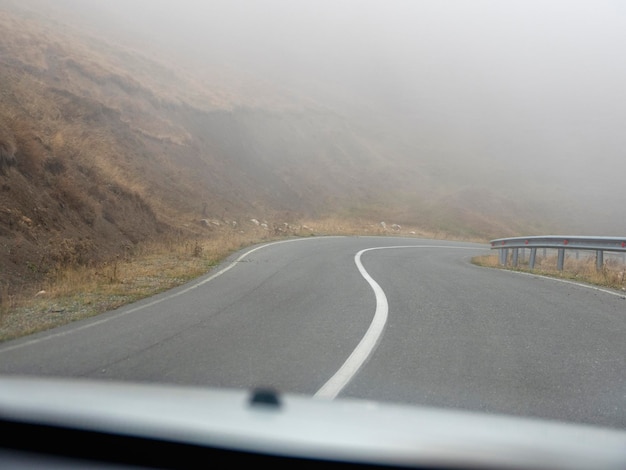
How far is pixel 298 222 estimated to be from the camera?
3688 cm

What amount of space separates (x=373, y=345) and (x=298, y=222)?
1185 inches

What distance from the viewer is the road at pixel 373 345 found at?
17.6 feet

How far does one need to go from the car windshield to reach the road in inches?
1.7

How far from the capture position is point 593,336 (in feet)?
24.8

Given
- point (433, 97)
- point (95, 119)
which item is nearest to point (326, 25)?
point (433, 97)

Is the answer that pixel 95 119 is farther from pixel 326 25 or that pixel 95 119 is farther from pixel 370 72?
pixel 326 25

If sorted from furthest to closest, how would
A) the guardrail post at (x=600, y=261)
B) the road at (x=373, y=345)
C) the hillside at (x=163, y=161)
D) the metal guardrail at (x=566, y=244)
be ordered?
the hillside at (x=163, y=161) < the guardrail post at (x=600, y=261) < the metal guardrail at (x=566, y=244) < the road at (x=373, y=345)

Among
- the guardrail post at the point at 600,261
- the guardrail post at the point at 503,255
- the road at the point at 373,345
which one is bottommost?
the guardrail post at the point at 503,255

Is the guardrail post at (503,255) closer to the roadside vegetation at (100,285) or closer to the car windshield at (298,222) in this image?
the car windshield at (298,222)

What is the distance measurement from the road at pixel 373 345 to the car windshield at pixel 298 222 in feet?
0.14

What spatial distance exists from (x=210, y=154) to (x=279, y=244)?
19.9 m

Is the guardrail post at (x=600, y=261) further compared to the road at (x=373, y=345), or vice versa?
the guardrail post at (x=600, y=261)

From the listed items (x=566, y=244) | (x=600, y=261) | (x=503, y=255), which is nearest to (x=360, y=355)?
(x=600, y=261)

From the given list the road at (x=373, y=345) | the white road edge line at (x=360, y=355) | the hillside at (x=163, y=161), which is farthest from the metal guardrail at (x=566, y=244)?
the hillside at (x=163, y=161)
